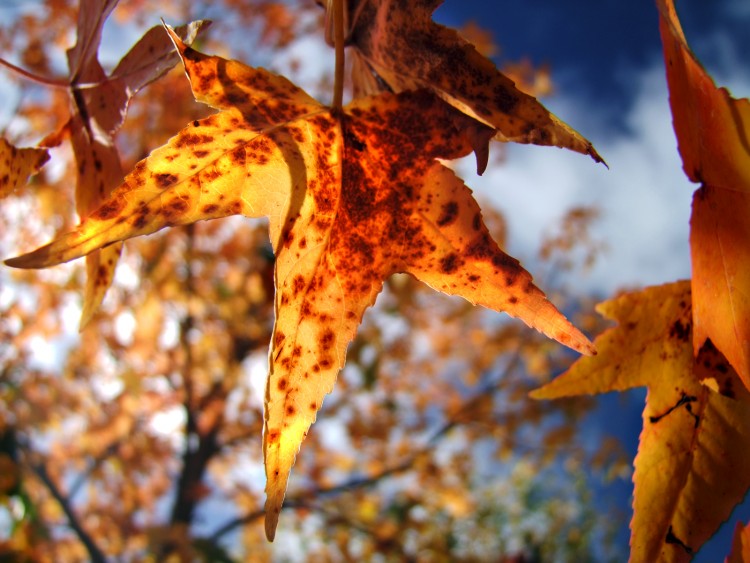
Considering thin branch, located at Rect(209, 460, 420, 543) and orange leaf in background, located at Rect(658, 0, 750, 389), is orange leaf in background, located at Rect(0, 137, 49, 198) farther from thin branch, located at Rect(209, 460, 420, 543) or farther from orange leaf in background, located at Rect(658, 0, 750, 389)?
thin branch, located at Rect(209, 460, 420, 543)

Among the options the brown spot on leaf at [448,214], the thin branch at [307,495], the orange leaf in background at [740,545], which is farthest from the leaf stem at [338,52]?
the thin branch at [307,495]

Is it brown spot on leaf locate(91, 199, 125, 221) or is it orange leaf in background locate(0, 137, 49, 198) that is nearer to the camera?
brown spot on leaf locate(91, 199, 125, 221)

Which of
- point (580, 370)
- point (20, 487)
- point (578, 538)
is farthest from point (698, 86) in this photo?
point (578, 538)

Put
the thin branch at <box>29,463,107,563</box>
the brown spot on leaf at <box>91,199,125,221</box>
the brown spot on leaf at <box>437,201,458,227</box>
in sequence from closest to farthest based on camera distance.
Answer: the brown spot on leaf at <box>91,199,125,221</box> < the brown spot on leaf at <box>437,201,458,227</box> < the thin branch at <box>29,463,107,563</box>

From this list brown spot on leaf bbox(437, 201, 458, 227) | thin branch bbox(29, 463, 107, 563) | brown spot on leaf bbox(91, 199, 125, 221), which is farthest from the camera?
thin branch bbox(29, 463, 107, 563)

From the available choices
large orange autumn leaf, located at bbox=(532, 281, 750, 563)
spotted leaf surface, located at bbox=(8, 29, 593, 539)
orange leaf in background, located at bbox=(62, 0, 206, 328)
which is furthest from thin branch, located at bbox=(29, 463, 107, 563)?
large orange autumn leaf, located at bbox=(532, 281, 750, 563)

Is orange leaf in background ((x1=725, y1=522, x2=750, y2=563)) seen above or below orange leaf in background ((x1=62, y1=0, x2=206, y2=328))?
below

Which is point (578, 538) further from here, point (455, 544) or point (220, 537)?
point (220, 537)
